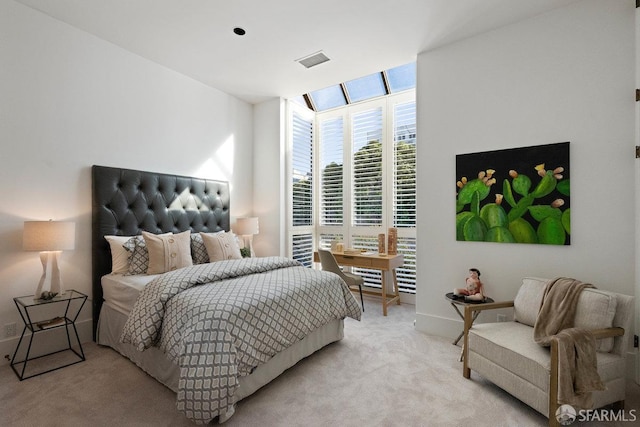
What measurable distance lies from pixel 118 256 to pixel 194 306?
1524 millimetres

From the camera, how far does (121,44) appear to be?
313 cm

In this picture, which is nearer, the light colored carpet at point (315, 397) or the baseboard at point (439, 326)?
the light colored carpet at point (315, 397)

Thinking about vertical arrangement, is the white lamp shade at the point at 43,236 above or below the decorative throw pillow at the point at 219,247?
above

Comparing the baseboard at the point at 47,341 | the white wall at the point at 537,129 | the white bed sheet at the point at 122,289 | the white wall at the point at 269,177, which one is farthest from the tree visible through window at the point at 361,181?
the baseboard at the point at 47,341

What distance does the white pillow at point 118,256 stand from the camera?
2902mm

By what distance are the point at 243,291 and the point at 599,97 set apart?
315 centimetres

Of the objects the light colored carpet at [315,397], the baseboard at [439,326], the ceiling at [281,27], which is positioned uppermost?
the ceiling at [281,27]

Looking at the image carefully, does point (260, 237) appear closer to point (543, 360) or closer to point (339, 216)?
point (339, 216)

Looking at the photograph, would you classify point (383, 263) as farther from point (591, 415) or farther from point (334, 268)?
point (591, 415)

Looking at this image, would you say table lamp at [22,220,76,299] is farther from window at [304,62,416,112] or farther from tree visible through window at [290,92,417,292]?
window at [304,62,416,112]

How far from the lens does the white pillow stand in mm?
2902

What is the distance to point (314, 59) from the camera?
11.4 ft

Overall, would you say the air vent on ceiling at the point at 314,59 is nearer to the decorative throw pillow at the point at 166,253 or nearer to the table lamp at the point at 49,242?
the decorative throw pillow at the point at 166,253

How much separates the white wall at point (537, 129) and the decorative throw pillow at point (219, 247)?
6.90 ft
